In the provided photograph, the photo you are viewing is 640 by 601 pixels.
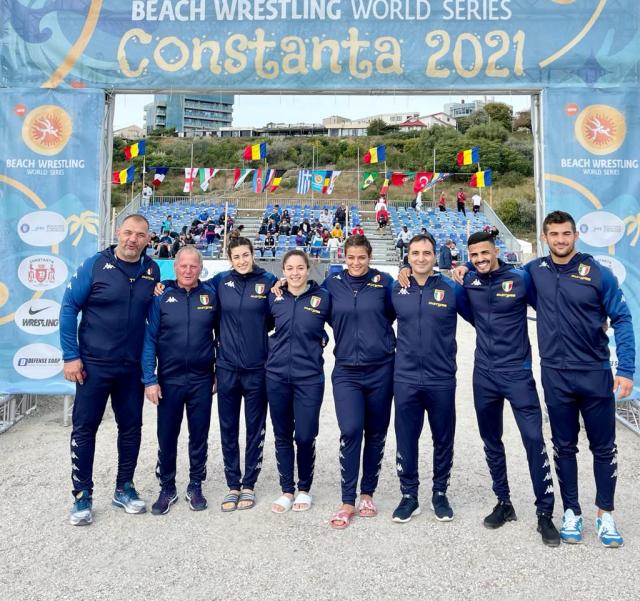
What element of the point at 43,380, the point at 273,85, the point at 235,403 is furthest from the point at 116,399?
the point at 273,85

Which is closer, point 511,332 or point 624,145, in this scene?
point 511,332

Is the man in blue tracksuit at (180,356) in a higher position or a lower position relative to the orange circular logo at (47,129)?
lower

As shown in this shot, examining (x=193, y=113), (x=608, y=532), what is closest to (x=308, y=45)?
(x=608, y=532)

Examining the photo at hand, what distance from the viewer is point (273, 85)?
481 cm

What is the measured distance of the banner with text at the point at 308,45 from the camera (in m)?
4.71

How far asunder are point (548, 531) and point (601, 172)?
331cm

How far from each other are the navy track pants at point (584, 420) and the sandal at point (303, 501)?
152cm

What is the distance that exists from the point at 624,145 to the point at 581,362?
2858mm

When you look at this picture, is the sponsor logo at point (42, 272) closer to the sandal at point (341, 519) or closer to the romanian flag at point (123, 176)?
the sandal at point (341, 519)

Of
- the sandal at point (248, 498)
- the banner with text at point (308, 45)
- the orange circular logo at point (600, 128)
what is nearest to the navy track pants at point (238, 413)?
the sandal at point (248, 498)

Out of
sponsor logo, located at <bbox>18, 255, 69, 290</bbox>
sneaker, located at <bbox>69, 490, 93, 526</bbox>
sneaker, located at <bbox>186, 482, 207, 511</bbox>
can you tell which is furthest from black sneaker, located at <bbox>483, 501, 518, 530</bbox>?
sponsor logo, located at <bbox>18, 255, 69, 290</bbox>

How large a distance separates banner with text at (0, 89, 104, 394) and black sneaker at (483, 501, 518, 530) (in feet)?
12.4

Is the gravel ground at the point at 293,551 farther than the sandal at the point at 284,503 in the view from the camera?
No

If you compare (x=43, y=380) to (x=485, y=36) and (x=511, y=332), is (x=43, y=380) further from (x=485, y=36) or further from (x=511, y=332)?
(x=485, y=36)
